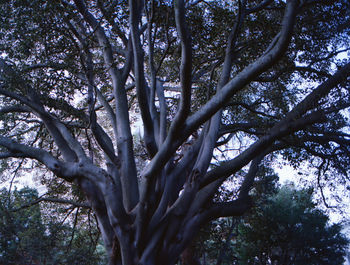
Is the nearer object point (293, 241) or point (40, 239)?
point (40, 239)

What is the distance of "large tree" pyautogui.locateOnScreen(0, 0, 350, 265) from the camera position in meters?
5.08

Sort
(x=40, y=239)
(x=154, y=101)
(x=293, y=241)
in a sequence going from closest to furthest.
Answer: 1. (x=154, y=101)
2. (x=40, y=239)
3. (x=293, y=241)

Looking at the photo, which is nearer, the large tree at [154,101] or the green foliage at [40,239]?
the large tree at [154,101]

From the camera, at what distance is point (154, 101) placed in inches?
254

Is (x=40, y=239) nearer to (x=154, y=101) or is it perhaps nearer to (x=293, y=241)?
(x=154, y=101)

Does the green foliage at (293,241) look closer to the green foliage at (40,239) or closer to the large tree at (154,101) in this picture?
the green foliage at (40,239)

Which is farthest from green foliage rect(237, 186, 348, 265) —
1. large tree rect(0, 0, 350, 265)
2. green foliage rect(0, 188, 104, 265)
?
large tree rect(0, 0, 350, 265)

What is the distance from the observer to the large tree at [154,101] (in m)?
5.08

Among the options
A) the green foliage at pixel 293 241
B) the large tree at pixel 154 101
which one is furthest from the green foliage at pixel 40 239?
the green foliage at pixel 293 241

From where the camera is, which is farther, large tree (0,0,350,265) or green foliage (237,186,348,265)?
green foliage (237,186,348,265)

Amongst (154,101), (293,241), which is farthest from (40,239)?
(293,241)

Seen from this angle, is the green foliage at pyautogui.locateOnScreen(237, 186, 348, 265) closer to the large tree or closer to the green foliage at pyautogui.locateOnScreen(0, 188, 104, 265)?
the green foliage at pyautogui.locateOnScreen(0, 188, 104, 265)

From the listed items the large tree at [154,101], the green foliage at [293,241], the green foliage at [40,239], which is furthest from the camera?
the green foliage at [293,241]

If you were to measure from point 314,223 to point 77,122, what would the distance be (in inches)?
557
